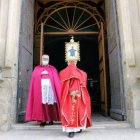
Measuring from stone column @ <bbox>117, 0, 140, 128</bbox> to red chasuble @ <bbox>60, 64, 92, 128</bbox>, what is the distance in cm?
104

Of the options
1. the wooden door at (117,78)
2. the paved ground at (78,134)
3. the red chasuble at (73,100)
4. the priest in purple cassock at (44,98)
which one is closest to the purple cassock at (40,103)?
the priest in purple cassock at (44,98)

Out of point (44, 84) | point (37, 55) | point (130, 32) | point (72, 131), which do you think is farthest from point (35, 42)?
point (72, 131)

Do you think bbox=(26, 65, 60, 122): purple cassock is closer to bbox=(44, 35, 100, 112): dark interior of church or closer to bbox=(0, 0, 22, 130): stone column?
bbox=(0, 0, 22, 130): stone column

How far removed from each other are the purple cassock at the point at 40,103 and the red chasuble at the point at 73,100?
2.81ft

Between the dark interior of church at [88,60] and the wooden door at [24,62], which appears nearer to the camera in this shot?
the wooden door at [24,62]

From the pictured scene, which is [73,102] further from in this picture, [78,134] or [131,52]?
[131,52]

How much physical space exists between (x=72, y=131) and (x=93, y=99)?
8.99 meters

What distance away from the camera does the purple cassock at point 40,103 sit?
15.6ft

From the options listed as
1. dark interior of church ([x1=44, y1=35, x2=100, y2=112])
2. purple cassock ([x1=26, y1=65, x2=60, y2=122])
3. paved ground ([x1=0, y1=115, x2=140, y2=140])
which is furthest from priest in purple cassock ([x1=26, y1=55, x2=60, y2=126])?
dark interior of church ([x1=44, y1=35, x2=100, y2=112])

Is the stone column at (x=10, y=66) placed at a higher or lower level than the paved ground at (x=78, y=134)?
higher

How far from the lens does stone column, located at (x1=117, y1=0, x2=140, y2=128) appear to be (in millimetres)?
4496

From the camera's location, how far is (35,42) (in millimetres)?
7809

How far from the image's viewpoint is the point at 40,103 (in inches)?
190

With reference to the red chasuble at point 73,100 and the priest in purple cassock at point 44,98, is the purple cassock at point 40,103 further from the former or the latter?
the red chasuble at point 73,100
